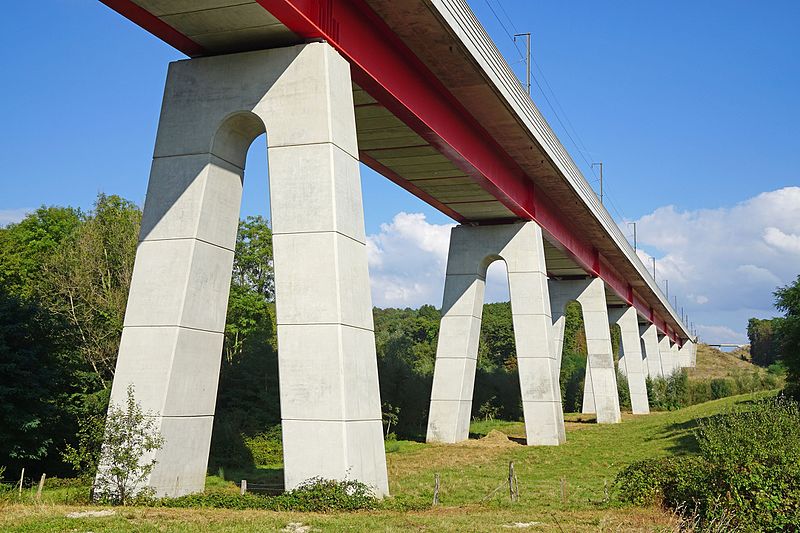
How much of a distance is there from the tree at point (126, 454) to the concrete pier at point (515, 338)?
18.3 meters

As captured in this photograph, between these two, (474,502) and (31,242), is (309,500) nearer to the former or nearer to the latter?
(474,502)

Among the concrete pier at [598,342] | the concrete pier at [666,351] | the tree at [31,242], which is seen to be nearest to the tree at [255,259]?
the tree at [31,242]

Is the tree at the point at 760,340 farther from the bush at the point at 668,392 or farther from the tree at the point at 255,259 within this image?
the tree at the point at 255,259

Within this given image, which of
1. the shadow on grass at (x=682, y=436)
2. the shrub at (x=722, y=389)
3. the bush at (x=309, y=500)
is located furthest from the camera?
the shrub at (x=722, y=389)

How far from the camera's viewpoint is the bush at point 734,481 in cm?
1179

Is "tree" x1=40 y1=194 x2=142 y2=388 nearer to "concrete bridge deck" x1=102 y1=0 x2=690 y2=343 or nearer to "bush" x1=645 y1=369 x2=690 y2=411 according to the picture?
"concrete bridge deck" x1=102 y1=0 x2=690 y2=343

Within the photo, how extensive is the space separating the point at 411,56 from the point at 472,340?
1572cm

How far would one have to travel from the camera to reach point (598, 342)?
153 feet

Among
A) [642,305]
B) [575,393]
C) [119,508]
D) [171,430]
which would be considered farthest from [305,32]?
[642,305]

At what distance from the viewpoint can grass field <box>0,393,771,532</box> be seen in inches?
442

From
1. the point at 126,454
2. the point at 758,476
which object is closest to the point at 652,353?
the point at 758,476

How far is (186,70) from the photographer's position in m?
16.6

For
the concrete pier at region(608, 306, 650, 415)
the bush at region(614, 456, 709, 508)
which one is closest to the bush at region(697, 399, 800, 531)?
the bush at region(614, 456, 709, 508)

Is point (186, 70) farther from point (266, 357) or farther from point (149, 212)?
point (266, 357)
